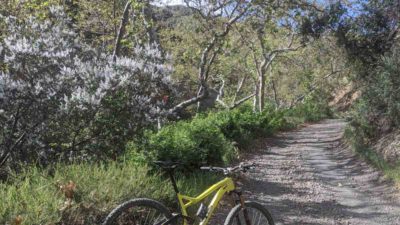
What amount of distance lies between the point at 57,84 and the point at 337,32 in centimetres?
1297

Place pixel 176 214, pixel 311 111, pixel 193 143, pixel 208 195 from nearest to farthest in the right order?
pixel 176 214 → pixel 208 195 → pixel 193 143 → pixel 311 111

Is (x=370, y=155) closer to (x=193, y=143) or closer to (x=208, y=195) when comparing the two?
(x=193, y=143)

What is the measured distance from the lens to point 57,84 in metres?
5.41

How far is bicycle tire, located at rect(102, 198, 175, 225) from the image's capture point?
381cm

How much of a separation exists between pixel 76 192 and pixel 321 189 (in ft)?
20.2

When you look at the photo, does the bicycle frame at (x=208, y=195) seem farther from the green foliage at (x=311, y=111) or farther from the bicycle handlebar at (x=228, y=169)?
the green foliage at (x=311, y=111)

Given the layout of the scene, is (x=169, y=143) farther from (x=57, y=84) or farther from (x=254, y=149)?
(x=254, y=149)

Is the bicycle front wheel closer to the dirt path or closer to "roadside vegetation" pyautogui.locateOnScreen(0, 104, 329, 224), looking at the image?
"roadside vegetation" pyautogui.locateOnScreen(0, 104, 329, 224)

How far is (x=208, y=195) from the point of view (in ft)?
14.2

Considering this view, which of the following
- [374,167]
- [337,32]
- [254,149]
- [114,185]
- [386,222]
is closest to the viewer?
[114,185]

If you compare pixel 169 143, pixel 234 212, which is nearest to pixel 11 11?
pixel 169 143

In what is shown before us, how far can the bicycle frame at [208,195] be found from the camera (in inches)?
162

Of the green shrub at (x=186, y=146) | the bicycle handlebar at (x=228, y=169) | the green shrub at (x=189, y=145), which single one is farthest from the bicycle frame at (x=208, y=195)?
the green shrub at (x=186, y=146)

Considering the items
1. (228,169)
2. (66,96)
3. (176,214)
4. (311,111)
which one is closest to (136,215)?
(176,214)
